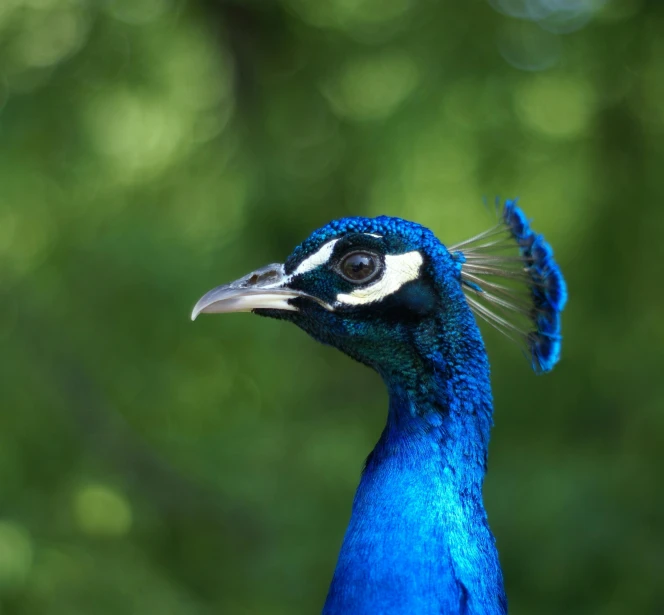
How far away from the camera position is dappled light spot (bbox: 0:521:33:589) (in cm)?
264

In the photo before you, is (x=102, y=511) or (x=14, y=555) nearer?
(x=14, y=555)

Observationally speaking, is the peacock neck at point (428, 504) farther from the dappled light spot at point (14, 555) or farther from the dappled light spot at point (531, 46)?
the dappled light spot at point (531, 46)

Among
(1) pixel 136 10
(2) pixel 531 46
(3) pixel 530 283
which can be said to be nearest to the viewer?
(3) pixel 530 283

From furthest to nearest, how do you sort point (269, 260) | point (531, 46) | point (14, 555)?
point (269, 260), point (531, 46), point (14, 555)

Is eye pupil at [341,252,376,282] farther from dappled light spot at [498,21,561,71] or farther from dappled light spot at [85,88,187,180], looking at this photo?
dappled light spot at [85,88,187,180]

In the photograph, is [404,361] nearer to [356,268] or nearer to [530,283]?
[356,268]

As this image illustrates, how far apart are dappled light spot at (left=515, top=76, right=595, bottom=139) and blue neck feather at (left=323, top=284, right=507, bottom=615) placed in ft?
6.05

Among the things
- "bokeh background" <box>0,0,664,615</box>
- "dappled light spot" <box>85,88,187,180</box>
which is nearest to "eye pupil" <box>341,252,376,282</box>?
"bokeh background" <box>0,0,664,615</box>

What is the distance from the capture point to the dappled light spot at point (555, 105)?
302 cm

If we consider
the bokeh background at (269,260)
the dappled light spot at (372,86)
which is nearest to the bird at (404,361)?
the bokeh background at (269,260)

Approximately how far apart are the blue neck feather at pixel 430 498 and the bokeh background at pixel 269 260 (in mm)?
1323

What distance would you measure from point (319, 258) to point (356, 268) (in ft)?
0.21

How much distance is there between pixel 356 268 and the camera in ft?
4.46

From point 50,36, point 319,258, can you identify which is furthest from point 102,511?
point 319,258
